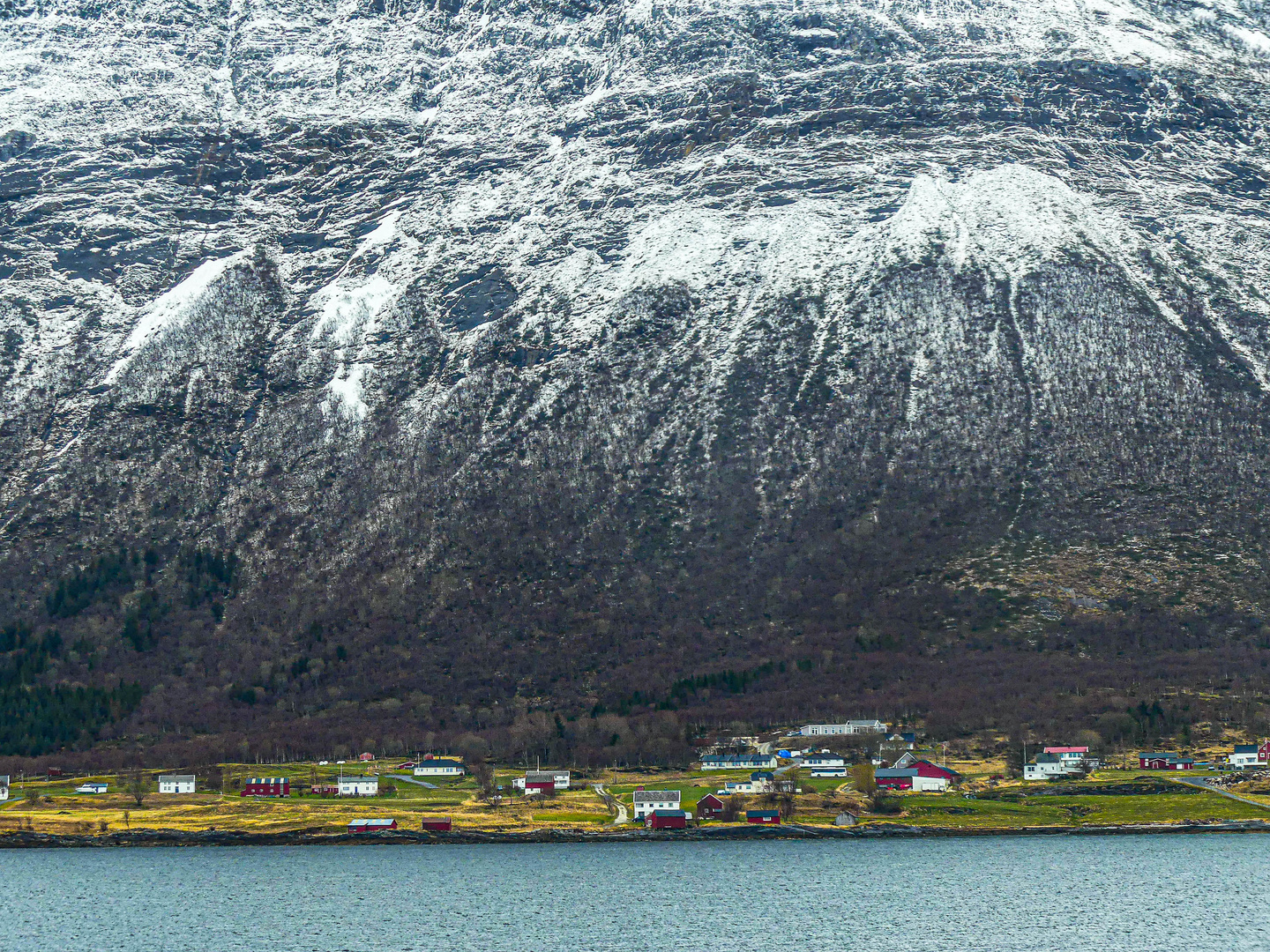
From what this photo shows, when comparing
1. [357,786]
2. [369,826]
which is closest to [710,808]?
[369,826]

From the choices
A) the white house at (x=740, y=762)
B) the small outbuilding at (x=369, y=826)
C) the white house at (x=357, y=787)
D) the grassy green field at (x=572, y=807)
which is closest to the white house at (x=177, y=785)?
the grassy green field at (x=572, y=807)

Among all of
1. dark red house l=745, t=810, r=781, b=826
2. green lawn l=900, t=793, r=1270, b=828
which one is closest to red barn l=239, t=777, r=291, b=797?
dark red house l=745, t=810, r=781, b=826

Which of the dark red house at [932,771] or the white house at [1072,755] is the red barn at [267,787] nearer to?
the dark red house at [932,771]

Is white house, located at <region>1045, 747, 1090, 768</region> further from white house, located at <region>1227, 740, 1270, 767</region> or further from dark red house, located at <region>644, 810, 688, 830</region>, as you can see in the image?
dark red house, located at <region>644, 810, 688, 830</region>

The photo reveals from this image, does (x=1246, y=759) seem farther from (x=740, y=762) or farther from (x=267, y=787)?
(x=267, y=787)

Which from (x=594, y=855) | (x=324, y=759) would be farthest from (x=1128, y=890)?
(x=324, y=759)
